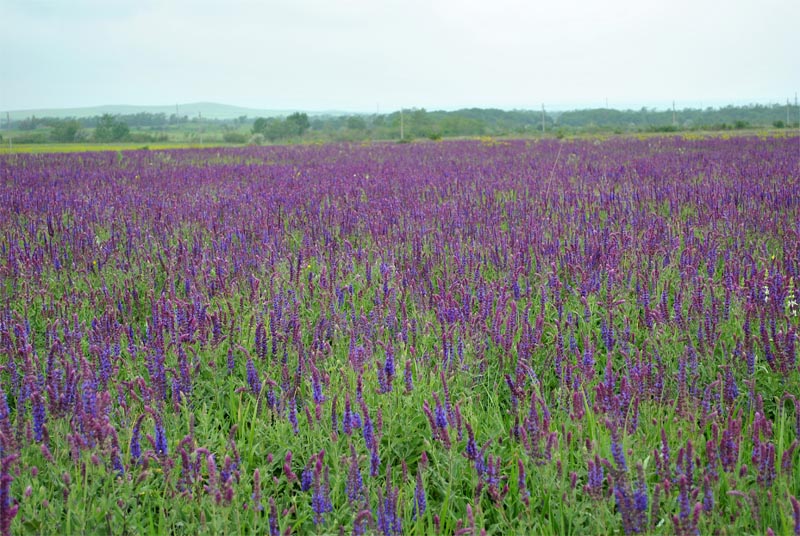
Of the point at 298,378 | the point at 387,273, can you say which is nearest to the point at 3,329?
the point at 298,378

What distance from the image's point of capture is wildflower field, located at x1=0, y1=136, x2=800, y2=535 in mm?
2076

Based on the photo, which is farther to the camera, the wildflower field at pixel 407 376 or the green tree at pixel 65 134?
the green tree at pixel 65 134

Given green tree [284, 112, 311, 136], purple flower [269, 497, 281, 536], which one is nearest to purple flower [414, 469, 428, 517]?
purple flower [269, 497, 281, 536]

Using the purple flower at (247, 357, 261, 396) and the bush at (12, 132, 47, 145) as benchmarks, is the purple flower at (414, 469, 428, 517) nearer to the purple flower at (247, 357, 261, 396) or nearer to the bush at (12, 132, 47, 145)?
the purple flower at (247, 357, 261, 396)

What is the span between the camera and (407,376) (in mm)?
2758

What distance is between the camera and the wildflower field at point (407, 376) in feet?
6.81

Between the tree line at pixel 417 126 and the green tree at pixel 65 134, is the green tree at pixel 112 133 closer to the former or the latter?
the tree line at pixel 417 126

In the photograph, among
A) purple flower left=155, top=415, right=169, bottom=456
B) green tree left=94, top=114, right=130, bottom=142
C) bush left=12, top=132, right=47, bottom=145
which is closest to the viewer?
purple flower left=155, top=415, right=169, bottom=456

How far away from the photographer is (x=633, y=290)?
13.4 ft

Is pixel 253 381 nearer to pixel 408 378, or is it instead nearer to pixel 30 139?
pixel 408 378

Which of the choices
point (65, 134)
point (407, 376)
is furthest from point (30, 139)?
point (407, 376)

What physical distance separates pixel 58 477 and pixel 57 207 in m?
6.88

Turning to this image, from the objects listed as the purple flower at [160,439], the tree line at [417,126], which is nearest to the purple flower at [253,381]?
the purple flower at [160,439]

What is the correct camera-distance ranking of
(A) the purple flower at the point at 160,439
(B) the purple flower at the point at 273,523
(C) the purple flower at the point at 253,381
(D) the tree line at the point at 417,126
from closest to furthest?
(B) the purple flower at the point at 273,523 < (A) the purple flower at the point at 160,439 < (C) the purple flower at the point at 253,381 < (D) the tree line at the point at 417,126
